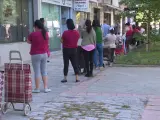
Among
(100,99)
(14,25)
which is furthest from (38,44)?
(14,25)

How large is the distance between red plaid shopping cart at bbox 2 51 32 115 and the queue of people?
1.80 m

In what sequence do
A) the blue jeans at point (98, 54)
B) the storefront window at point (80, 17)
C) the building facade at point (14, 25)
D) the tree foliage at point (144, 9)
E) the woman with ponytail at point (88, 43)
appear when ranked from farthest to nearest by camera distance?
1. the storefront window at point (80, 17)
2. the tree foliage at point (144, 9)
3. the building facade at point (14, 25)
4. the blue jeans at point (98, 54)
5. the woman with ponytail at point (88, 43)

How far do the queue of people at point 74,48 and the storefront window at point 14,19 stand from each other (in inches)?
149

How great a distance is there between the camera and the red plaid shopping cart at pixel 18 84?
6312 millimetres

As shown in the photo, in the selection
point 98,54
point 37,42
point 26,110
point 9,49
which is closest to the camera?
point 26,110

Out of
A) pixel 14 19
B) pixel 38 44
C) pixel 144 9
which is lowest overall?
pixel 38 44

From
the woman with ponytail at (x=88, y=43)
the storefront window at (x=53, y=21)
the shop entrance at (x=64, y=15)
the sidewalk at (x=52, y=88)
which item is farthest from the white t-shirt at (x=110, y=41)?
the shop entrance at (x=64, y=15)

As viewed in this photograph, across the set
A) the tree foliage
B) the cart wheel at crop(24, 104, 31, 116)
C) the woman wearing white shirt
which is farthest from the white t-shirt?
the cart wheel at crop(24, 104, 31, 116)

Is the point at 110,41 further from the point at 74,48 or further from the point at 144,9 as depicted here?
the point at 144,9

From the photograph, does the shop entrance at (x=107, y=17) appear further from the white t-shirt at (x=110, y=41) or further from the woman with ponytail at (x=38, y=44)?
the woman with ponytail at (x=38, y=44)

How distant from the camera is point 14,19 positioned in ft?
49.2

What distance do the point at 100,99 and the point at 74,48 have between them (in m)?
2.26

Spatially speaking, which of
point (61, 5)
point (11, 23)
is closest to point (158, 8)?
point (61, 5)

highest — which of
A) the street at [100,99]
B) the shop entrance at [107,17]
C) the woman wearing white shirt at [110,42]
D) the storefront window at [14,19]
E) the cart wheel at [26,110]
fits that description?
the shop entrance at [107,17]
